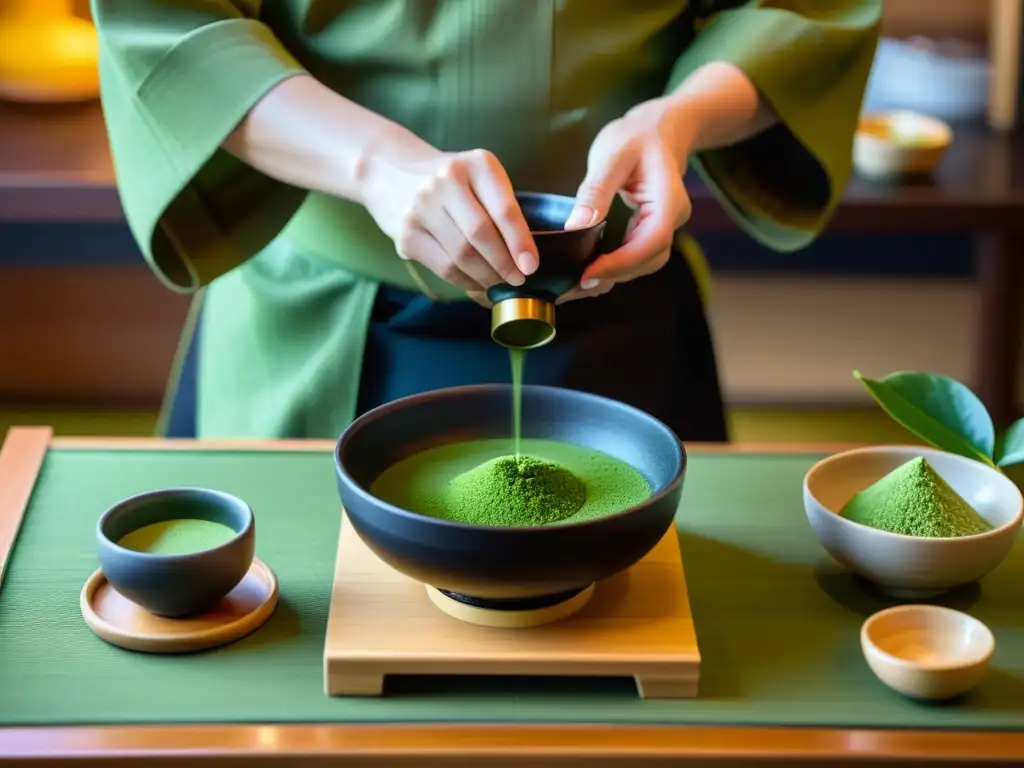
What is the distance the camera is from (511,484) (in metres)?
1.00

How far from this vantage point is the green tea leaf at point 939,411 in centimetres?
117

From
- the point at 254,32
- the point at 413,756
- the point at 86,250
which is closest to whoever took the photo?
the point at 413,756

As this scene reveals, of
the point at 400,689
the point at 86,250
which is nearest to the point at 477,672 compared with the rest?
the point at 400,689

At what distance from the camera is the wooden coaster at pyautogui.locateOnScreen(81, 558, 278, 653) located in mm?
988

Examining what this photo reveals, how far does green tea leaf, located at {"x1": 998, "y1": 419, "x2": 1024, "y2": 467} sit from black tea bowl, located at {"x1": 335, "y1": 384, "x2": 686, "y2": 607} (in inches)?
12.7

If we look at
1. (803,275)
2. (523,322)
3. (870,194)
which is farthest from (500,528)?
(803,275)

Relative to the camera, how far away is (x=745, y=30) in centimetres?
142

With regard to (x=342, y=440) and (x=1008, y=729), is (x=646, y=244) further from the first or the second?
(x=1008, y=729)

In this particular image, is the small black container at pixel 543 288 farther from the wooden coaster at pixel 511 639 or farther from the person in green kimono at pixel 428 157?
the wooden coaster at pixel 511 639

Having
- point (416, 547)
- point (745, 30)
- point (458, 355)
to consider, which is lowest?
point (458, 355)

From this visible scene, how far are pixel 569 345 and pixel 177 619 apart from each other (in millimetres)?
578

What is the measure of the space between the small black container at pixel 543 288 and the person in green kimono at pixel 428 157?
0.04 m

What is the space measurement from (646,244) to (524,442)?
20 cm

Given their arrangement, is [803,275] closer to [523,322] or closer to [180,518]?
[523,322]
